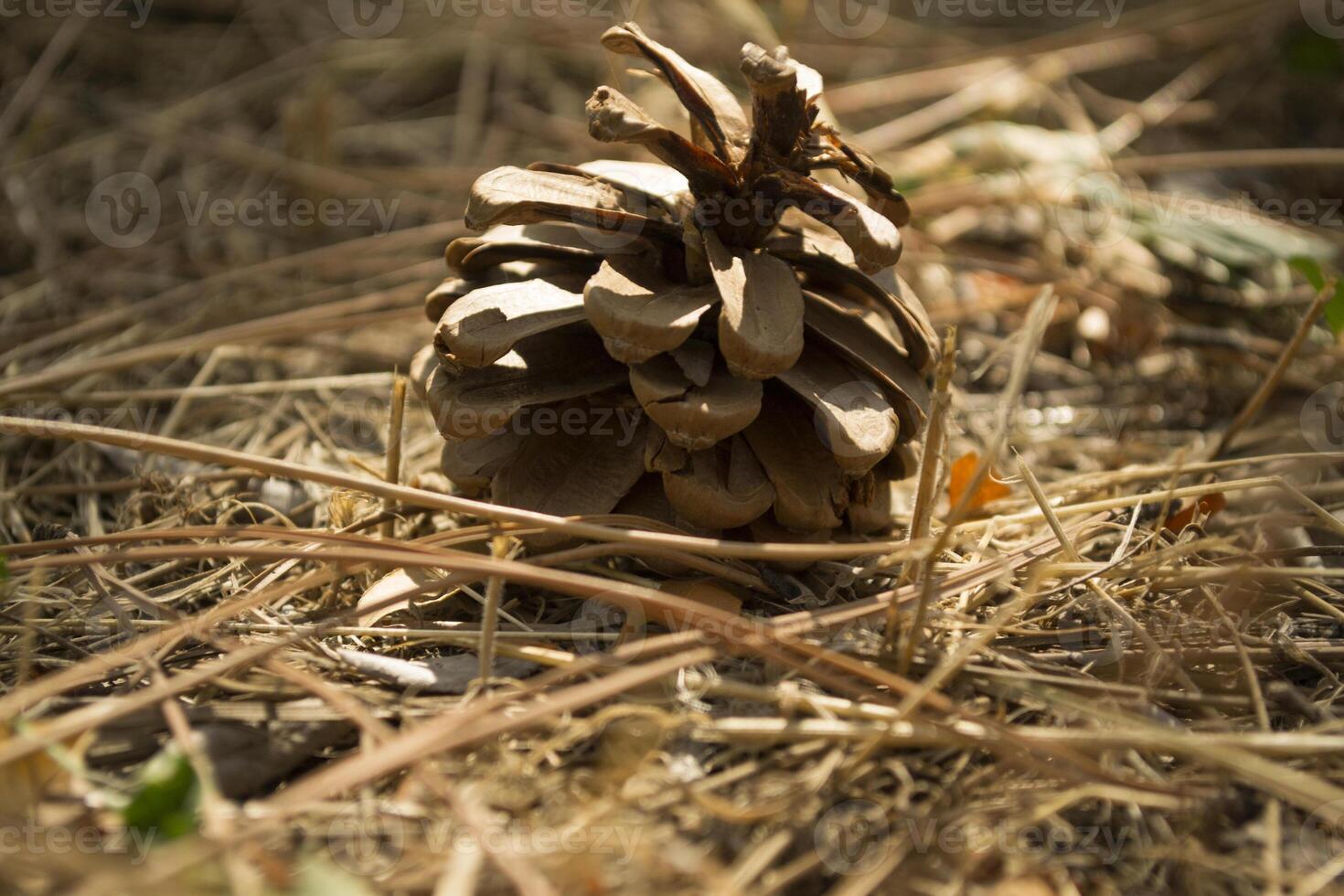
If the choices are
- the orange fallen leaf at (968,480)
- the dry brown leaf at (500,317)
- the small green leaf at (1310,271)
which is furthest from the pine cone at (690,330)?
the small green leaf at (1310,271)

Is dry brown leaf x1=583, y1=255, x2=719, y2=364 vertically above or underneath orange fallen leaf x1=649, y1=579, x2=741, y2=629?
above

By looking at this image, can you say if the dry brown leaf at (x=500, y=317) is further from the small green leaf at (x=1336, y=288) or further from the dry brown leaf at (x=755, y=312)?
the small green leaf at (x=1336, y=288)

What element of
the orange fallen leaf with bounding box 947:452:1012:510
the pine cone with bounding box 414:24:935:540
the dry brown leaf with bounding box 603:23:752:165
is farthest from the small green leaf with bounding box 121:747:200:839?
the orange fallen leaf with bounding box 947:452:1012:510

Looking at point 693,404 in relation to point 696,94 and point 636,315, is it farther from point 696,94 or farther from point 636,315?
point 696,94

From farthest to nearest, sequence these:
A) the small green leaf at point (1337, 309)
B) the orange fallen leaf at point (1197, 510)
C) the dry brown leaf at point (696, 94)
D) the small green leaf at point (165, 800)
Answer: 1. the small green leaf at point (1337, 309)
2. the orange fallen leaf at point (1197, 510)
3. the dry brown leaf at point (696, 94)
4. the small green leaf at point (165, 800)

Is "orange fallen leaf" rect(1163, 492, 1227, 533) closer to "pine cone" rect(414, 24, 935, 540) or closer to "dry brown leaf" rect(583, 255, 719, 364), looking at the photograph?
"pine cone" rect(414, 24, 935, 540)

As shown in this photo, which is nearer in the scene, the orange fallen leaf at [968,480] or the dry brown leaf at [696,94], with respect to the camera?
the dry brown leaf at [696,94]

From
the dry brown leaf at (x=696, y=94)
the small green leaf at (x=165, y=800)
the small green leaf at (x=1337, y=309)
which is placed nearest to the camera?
the small green leaf at (x=165, y=800)

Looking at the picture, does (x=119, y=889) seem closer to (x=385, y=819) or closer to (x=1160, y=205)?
(x=385, y=819)
